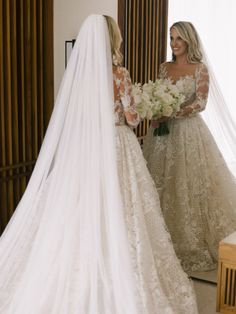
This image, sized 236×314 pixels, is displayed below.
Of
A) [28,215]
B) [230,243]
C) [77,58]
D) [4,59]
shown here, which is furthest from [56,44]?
[230,243]

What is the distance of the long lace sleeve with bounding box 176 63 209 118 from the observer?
344 centimetres

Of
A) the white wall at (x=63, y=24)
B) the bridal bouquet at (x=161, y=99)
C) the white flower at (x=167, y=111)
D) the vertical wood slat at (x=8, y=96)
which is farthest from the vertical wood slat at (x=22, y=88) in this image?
the white flower at (x=167, y=111)

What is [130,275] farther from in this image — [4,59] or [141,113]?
[4,59]

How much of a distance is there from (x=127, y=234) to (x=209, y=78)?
159cm

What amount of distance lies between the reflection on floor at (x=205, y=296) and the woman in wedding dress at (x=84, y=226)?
25 cm

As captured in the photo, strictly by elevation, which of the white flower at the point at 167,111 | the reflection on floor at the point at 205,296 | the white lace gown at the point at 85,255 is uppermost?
the white flower at the point at 167,111

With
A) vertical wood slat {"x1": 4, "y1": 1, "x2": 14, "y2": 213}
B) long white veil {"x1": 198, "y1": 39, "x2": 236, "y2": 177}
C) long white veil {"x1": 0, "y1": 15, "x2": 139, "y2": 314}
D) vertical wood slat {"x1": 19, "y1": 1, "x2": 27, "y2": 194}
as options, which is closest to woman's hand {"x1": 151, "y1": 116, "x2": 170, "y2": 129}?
long white veil {"x1": 198, "y1": 39, "x2": 236, "y2": 177}

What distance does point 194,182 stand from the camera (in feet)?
11.4

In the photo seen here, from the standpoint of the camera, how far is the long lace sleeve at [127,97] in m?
2.62

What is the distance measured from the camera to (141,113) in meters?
3.00

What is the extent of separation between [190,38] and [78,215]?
5.78 feet

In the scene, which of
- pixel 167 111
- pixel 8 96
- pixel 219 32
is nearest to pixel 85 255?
pixel 8 96

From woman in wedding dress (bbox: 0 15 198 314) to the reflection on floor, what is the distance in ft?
0.83

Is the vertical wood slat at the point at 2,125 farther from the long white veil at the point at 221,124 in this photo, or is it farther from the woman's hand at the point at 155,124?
the long white veil at the point at 221,124
